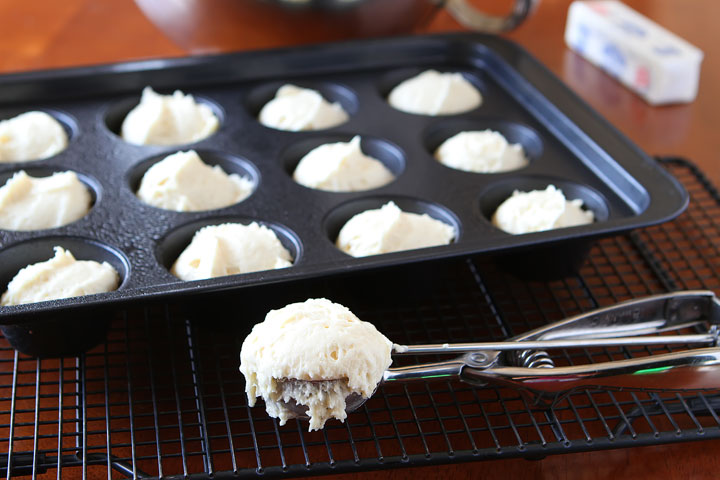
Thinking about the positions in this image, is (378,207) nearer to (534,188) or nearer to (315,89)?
(534,188)

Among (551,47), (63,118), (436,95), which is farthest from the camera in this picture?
(551,47)

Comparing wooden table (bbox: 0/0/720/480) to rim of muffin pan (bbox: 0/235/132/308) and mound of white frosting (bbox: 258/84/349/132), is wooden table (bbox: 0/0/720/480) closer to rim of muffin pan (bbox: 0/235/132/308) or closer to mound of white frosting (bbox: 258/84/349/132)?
mound of white frosting (bbox: 258/84/349/132)

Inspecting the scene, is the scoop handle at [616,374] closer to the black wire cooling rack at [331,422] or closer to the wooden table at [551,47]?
the black wire cooling rack at [331,422]

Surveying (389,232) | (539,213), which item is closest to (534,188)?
(539,213)

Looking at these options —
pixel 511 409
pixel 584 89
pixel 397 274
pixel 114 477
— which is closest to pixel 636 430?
pixel 511 409

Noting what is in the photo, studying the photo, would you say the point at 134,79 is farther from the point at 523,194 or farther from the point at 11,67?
the point at 523,194

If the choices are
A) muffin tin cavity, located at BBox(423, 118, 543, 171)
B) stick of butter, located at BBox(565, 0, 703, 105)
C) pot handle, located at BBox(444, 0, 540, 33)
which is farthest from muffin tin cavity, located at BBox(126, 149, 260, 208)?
stick of butter, located at BBox(565, 0, 703, 105)
